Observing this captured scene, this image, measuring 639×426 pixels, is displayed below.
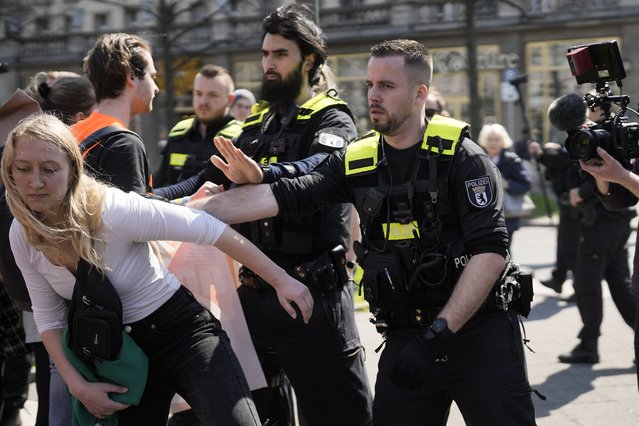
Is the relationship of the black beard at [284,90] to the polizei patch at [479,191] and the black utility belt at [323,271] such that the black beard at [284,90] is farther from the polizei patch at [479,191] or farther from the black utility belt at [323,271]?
the polizei patch at [479,191]

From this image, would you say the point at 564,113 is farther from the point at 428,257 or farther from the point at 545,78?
the point at 545,78

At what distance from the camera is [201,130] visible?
22.0ft

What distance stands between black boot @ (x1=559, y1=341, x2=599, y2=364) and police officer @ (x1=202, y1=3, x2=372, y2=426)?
10.2 ft

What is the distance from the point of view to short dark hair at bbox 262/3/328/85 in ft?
15.0

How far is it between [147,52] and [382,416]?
6.09 feet

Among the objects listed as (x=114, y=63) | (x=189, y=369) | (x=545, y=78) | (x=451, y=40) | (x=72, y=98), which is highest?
(x=451, y=40)

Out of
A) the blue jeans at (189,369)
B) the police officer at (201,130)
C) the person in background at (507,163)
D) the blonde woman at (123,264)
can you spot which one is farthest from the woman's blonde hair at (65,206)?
the person in background at (507,163)

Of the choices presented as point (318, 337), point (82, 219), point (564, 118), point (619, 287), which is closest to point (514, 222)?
point (619, 287)

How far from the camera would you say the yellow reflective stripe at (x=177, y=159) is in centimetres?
653

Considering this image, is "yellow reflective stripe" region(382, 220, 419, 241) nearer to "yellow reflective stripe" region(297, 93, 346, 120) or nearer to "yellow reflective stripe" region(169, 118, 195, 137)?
"yellow reflective stripe" region(297, 93, 346, 120)

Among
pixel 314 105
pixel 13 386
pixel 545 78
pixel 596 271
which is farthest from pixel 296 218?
pixel 545 78

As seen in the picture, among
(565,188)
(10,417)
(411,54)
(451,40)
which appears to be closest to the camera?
(411,54)

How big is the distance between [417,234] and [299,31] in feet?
4.78

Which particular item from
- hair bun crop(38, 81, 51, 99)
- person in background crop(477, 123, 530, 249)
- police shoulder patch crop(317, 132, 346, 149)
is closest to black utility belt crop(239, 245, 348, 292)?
police shoulder patch crop(317, 132, 346, 149)
